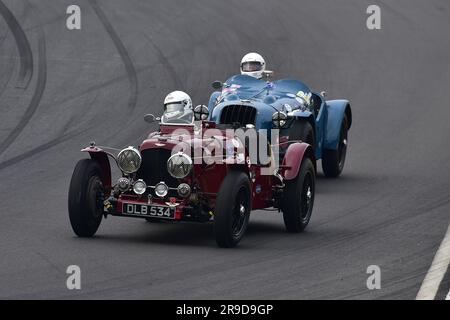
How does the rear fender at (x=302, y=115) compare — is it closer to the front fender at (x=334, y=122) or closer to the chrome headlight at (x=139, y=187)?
the front fender at (x=334, y=122)

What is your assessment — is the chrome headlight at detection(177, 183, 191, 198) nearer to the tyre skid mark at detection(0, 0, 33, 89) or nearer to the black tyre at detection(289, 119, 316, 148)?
the black tyre at detection(289, 119, 316, 148)

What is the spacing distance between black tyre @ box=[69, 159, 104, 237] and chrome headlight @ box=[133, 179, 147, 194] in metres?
0.41

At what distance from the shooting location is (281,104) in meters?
17.6

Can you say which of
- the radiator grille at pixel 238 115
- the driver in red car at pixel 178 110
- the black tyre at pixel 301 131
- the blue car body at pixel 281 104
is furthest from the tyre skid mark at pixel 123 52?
the driver in red car at pixel 178 110

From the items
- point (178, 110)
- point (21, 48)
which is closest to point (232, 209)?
point (178, 110)

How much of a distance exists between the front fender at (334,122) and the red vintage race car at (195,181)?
397 centimetres

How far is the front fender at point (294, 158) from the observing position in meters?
14.9

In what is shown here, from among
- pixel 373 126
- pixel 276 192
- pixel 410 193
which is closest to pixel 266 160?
pixel 276 192

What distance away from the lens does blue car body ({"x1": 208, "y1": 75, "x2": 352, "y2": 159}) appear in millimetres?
17156

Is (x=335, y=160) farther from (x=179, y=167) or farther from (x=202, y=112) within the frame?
(x=179, y=167)

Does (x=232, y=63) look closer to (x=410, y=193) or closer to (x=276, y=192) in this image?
(x=410, y=193)

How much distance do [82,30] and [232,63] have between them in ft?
11.0

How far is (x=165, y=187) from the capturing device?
14.1m

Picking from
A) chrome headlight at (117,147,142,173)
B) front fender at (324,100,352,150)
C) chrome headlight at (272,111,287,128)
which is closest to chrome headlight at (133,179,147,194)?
chrome headlight at (117,147,142,173)
